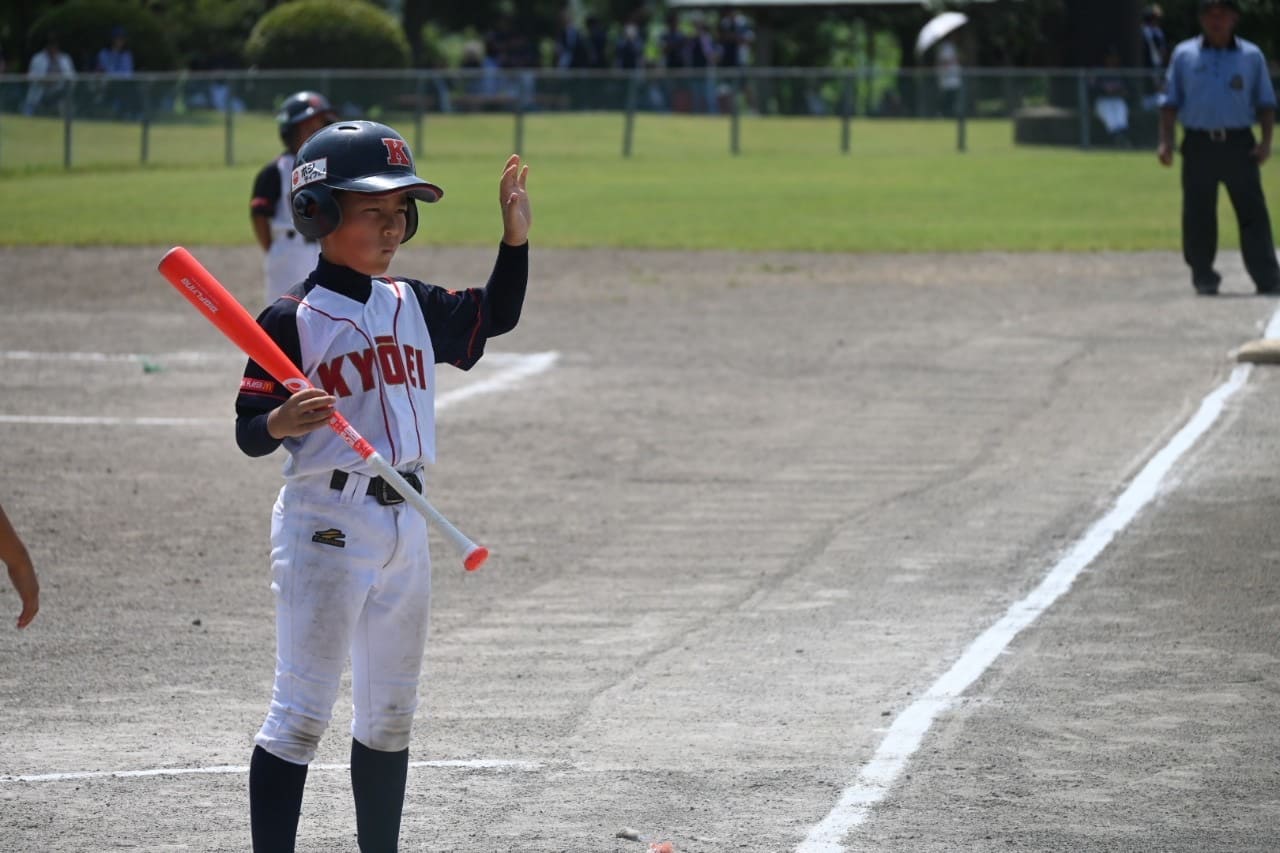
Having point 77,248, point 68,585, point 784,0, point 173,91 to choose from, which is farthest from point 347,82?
point 68,585

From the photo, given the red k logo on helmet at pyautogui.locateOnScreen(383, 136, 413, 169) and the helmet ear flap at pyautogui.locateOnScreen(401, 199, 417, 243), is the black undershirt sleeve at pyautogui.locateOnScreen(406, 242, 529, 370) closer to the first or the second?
the helmet ear flap at pyautogui.locateOnScreen(401, 199, 417, 243)

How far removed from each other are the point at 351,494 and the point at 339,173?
2.52 ft

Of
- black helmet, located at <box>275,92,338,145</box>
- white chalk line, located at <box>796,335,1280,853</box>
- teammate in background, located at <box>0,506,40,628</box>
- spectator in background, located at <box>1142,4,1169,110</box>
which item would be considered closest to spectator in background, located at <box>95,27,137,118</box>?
spectator in background, located at <box>1142,4,1169,110</box>

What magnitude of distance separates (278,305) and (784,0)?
1957 inches

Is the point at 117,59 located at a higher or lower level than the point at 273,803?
higher

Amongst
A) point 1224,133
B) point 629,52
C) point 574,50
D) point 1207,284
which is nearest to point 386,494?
point 1224,133

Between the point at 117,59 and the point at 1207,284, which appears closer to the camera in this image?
the point at 1207,284

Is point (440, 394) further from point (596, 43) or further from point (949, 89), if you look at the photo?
point (596, 43)

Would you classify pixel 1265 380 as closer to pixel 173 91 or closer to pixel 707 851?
pixel 707 851

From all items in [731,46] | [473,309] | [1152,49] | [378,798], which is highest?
[731,46]

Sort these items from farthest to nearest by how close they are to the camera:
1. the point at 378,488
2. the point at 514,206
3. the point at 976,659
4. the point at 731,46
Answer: the point at 731,46 < the point at 976,659 < the point at 514,206 < the point at 378,488

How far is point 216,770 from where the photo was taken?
223 inches

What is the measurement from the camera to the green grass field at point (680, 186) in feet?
76.5

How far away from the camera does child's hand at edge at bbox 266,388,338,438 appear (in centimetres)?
421
